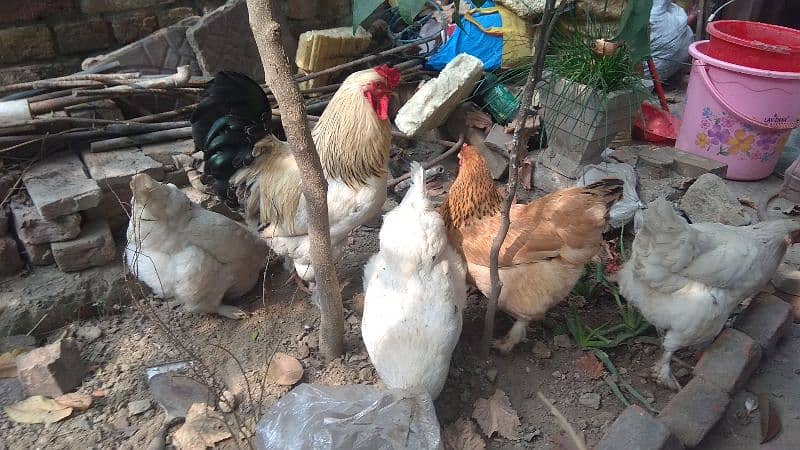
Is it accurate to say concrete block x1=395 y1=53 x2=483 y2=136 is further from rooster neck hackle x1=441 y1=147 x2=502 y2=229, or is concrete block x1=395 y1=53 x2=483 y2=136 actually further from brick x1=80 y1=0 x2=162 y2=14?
brick x1=80 y1=0 x2=162 y2=14

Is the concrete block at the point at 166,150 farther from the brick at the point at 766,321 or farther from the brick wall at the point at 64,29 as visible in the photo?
the brick at the point at 766,321

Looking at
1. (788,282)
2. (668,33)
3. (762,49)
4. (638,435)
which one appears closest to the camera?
(638,435)

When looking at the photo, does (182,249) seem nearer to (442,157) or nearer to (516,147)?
(516,147)

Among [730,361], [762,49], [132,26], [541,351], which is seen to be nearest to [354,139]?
[541,351]

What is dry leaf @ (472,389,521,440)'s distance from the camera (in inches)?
83.6

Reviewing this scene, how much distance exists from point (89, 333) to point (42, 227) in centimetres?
55

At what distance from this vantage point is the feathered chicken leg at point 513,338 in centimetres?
250

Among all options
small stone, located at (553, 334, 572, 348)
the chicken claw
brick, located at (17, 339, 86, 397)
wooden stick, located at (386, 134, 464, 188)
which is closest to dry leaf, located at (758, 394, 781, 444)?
small stone, located at (553, 334, 572, 348)

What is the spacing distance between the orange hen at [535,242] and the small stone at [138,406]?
1.49m

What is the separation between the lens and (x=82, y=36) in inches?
144

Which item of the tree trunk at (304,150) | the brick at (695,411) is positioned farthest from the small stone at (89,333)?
the brick at (695,411)

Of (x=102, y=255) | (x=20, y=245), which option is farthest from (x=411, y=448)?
(x=20, y=245)

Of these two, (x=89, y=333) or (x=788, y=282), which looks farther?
(x=788, y=282)

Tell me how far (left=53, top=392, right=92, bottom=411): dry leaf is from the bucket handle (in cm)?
396
